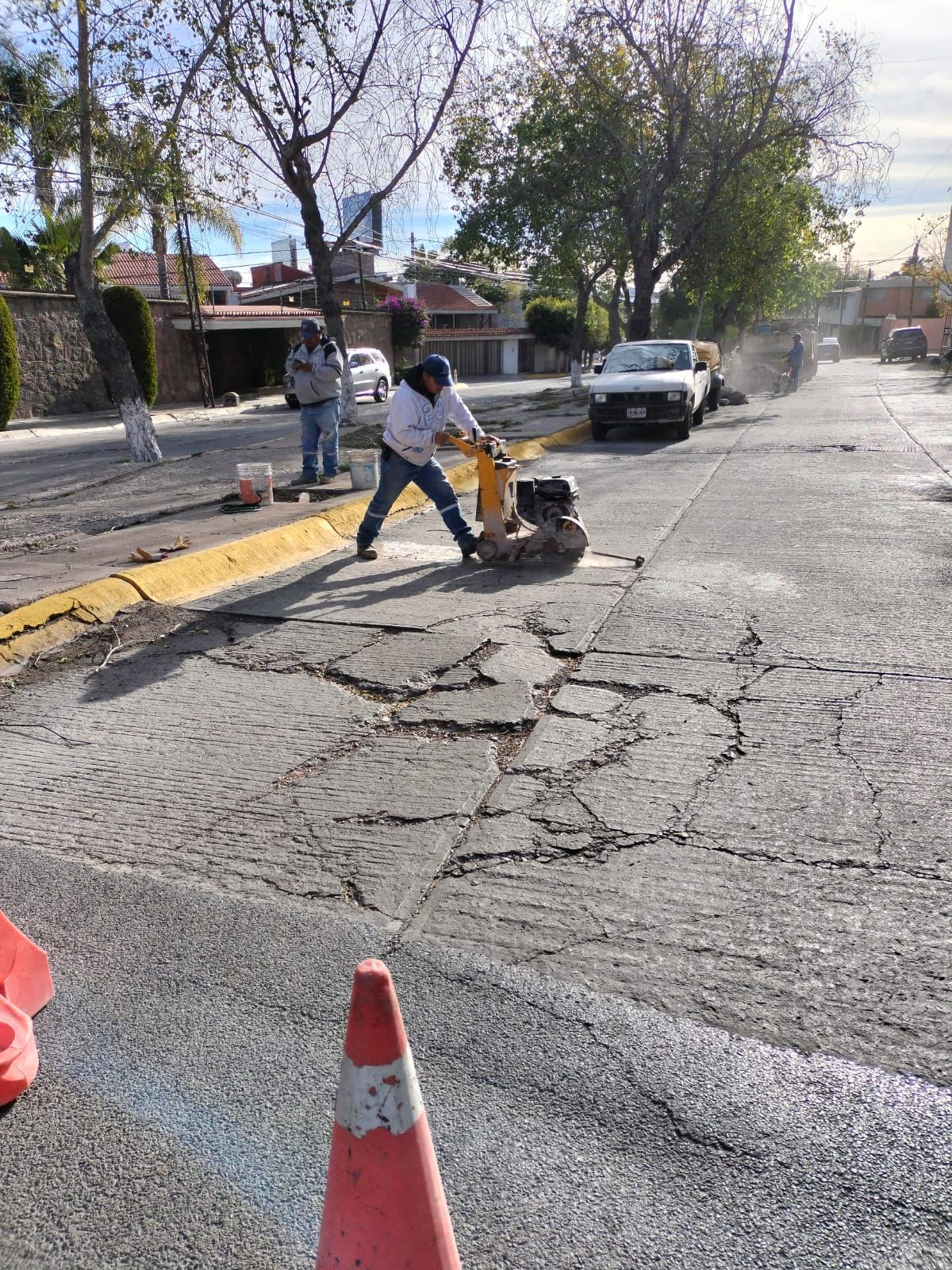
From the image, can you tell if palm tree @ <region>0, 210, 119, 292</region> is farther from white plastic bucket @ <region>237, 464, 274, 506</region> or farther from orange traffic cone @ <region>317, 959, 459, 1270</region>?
orange traffic cone @ <region>317, 959, 459, 1270</region>

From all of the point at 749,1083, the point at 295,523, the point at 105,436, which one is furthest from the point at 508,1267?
the point at 105,436

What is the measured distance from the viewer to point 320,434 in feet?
38.0

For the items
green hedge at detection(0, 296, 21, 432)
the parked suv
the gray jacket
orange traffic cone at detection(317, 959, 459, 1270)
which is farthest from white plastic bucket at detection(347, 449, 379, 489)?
the parked suv

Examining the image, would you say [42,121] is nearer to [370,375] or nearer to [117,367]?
[117,367]

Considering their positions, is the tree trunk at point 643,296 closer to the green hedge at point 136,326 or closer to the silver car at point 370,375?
the silver car at point 370,375

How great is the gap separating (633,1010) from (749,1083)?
1.21 ft

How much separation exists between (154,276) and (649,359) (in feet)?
100

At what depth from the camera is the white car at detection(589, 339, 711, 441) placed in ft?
52.7

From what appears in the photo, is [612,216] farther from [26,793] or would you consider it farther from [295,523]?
[26,793]

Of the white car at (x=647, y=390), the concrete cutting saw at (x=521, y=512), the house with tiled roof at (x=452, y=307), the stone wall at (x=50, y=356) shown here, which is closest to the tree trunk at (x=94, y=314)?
the white car at (x=647, y=390)

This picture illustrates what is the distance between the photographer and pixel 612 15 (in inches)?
815

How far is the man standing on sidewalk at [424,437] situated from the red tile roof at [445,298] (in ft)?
185

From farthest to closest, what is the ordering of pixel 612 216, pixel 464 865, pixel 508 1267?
pixel 612 216 < pixel 464 865 < pixel 508 1267

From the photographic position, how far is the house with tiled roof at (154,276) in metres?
37.9
